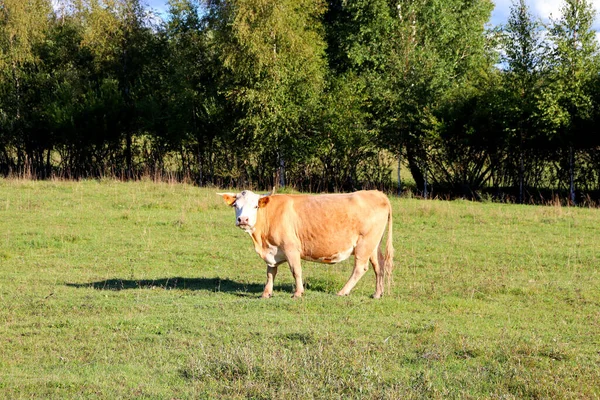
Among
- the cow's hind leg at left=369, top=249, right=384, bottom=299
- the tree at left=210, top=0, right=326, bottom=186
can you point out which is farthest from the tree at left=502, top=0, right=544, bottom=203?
the cow's hind leg at left=369, top=249, right=384, bottom=299

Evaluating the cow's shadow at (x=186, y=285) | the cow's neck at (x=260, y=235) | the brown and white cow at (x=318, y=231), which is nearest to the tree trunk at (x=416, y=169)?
the cow's shadow at (x=186, y=285)

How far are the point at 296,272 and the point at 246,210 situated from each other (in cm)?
122

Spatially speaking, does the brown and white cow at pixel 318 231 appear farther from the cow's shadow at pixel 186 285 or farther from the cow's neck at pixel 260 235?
the cow's shadow at pixel 186 285

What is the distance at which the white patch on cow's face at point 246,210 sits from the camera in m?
11.4

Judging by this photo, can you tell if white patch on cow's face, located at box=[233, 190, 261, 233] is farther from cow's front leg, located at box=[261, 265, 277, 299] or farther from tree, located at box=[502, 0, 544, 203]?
tree, located at box=[502, 0, 544, 203]

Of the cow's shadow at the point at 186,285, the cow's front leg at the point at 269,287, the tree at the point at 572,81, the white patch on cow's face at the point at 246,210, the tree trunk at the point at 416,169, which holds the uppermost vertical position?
the tree at the point at 572,81

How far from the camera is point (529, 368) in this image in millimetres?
7934

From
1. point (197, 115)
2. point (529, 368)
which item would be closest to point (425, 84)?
point (197, 115)

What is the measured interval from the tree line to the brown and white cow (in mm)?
15633

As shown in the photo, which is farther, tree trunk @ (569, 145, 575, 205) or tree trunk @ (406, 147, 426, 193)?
tree trunk @ (406, 147, 426, 193)

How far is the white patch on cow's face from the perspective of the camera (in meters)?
11.4

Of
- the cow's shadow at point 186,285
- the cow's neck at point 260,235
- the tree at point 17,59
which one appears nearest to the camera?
the cow's neck at point 260,235

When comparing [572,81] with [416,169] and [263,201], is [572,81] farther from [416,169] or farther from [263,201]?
[263,201]

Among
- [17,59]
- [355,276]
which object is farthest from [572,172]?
[17,59]
